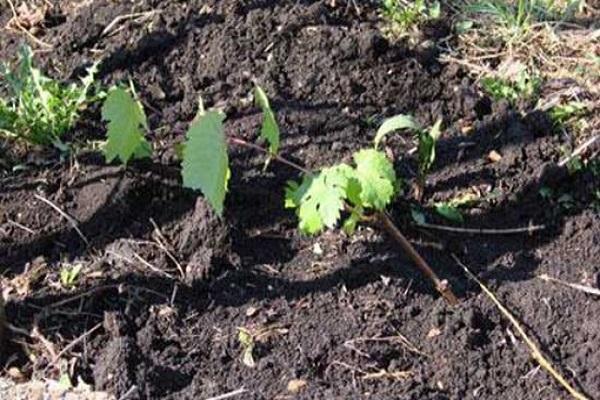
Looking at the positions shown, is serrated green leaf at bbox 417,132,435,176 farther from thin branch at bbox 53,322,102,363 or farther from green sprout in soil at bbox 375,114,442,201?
thin branch at bbox 53,322,102,363

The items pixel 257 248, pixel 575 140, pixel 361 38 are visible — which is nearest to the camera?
pixel 257 248

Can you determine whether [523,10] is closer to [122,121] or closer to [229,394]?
[122,121]

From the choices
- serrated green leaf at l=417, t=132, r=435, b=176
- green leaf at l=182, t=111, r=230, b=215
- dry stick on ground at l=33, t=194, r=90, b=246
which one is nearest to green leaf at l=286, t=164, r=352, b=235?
green leaf at l=182, t=111, r=230, b=215

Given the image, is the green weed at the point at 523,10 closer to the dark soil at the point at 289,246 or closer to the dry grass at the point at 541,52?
the dry grass at the point at 541,52

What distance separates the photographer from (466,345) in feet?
10.2

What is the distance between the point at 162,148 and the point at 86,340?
731 mm

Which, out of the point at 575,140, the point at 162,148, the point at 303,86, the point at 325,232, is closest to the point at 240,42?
the point at 303,86

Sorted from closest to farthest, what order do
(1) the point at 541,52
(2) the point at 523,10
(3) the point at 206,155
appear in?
(3) the point at 206,155 < (1) the point at 541,52 < (2) the point at 523,10

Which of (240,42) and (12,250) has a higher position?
(240,42)

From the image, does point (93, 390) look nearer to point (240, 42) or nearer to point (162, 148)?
point (162, 148)

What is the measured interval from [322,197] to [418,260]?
397 millimetres

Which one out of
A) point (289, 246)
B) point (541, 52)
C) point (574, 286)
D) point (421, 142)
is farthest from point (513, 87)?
point (289, 246)

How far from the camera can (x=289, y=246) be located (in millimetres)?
3420

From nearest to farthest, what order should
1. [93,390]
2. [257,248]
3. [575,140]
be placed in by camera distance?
[93,390]
[257,248]
[575,140]
